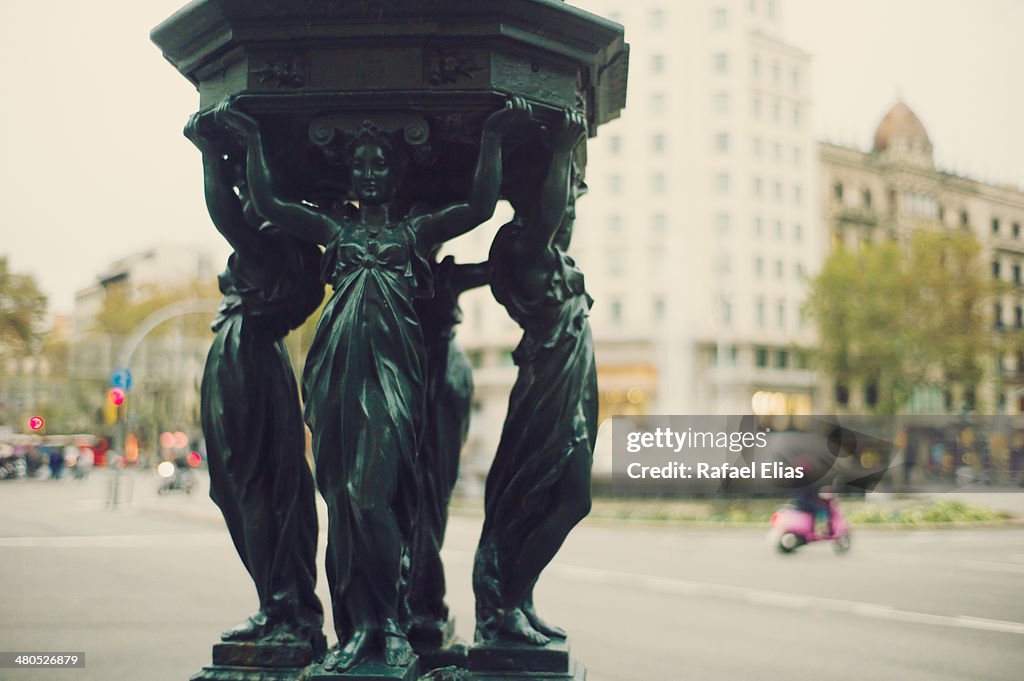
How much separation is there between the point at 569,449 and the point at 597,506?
16.2 meters

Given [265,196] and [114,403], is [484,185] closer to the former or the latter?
[265,196]

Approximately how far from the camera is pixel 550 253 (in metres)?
2.64

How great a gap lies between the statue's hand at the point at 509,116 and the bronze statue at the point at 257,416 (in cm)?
74

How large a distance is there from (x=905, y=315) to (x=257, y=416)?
1365 inches

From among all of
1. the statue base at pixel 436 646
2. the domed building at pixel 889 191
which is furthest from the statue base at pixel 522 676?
the domed building at pixel 889 191

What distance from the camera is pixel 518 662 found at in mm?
2531

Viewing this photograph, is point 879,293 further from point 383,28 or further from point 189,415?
point 383,28

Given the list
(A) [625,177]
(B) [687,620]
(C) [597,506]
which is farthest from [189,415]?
(B) [687,620]

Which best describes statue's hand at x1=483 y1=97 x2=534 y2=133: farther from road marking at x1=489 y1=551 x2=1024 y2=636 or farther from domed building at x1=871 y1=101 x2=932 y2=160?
domed building at x1=871 y1=101 x2=932 y2=160

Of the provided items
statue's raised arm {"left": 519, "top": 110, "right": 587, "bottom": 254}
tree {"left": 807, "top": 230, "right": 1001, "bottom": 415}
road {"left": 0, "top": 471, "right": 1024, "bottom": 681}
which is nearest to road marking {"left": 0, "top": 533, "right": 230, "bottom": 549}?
road {"left": 0, "top": 471, "right": 1024, "bottom": 681}

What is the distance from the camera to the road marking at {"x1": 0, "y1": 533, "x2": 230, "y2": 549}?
5641 millimetres

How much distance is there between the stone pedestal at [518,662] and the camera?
8.23ft

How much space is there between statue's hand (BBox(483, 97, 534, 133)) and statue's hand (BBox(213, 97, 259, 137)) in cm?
65

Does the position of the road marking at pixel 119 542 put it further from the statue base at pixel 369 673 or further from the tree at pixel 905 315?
the tree at pixel 905 315
